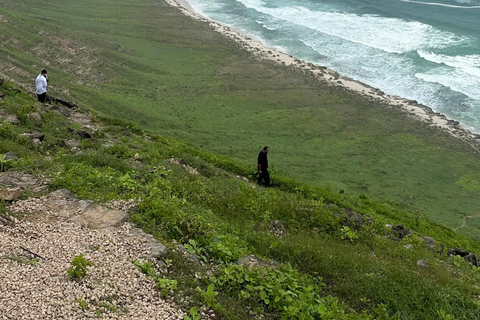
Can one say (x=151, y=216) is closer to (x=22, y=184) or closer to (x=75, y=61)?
(x=22, y=184)

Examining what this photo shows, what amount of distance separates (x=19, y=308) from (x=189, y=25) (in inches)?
1838

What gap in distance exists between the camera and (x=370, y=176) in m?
22.0

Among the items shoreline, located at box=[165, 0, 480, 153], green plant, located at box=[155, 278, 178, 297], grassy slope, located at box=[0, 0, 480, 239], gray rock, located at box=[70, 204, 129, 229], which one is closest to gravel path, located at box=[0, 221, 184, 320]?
green plant, located at box=[155, 278, 178, 297]

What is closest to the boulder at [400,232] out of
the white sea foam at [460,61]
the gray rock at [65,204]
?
the gray rock at [65,204]

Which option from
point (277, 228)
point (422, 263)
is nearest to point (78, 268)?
point (277, 228)

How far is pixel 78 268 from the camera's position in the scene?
6746 millimetres

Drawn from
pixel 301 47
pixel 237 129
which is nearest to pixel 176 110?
pixel 237 129

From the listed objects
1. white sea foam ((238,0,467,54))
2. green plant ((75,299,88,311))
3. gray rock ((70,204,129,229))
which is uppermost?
white sea foam ((238,0,467,54))

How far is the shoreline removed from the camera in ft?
94.8

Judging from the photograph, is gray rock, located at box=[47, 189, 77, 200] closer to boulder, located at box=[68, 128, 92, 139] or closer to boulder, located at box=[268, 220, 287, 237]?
boulder, located at box=[268, 220, 287, 237]

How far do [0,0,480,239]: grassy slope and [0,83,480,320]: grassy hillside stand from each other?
242 inches

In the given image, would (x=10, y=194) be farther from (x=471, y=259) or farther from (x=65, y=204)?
(x=471, y=259)

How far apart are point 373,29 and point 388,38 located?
4637 mm

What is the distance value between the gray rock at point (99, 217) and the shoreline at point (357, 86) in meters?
25.4
